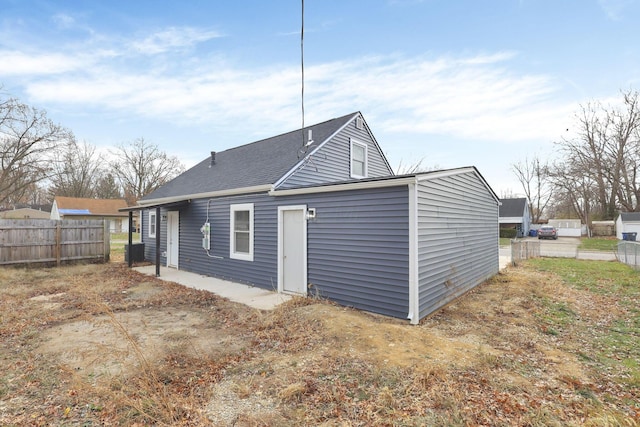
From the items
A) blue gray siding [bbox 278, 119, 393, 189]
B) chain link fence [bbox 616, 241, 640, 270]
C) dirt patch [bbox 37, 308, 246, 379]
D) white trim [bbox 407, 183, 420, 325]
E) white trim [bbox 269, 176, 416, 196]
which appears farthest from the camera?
chain link fence [bbox 616, 241, 640, 270]

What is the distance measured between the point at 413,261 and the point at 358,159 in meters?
6.41

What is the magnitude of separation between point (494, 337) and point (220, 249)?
7.51 meters

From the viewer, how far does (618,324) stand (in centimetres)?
555

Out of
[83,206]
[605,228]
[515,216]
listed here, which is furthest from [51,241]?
[605,228]

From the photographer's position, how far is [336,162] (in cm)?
1009

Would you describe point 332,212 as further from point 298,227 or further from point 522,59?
point 522,59

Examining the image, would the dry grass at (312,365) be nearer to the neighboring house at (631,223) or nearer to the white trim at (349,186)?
the white trim at (349,186)

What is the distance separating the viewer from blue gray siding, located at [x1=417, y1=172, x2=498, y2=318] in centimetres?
575

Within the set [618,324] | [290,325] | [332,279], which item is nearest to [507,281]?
[618,324]

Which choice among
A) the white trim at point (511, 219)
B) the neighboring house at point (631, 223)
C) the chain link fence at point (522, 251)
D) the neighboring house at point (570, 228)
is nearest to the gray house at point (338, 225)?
the chain link fence at point (522, 251)

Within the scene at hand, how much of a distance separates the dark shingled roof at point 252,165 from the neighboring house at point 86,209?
2073 cm

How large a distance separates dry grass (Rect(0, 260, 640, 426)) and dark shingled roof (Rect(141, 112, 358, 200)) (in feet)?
12.5

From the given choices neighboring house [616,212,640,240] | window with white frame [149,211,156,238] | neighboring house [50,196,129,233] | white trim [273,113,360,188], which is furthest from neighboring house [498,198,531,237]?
neighboring house [50,196,129,233]

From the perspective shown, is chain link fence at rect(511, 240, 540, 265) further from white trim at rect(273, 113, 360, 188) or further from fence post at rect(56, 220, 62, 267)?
fence post at rect(56, 220, 62, 267)
